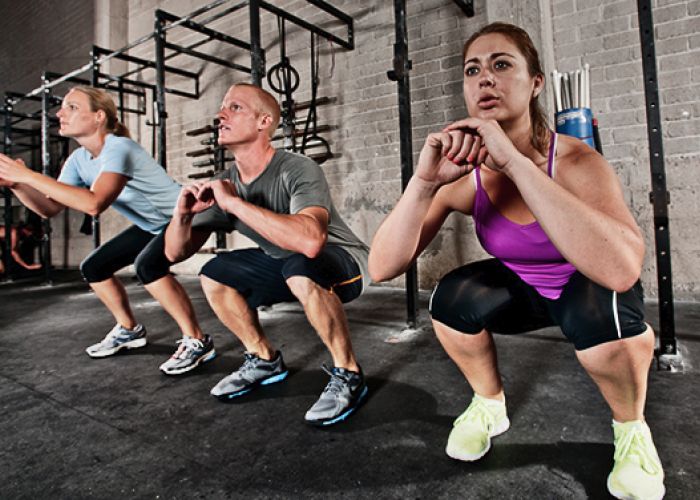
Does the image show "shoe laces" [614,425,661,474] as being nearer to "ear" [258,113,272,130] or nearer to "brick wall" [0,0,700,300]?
"ear" [258,113,272,130]

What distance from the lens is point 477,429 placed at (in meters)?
1.02

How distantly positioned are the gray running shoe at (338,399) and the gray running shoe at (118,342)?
4.01 feet

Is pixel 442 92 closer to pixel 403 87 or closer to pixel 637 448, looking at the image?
pixel 403 87

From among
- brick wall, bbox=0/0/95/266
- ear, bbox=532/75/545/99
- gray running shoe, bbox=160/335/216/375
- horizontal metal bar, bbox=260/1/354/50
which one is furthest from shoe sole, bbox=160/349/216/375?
brick wall, bbox=0/0/95/266

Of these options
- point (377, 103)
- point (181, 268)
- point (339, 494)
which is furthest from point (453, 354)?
point (181, 268)

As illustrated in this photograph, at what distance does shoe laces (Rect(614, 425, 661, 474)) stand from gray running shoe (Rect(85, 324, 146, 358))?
1.99m

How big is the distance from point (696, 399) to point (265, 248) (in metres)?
1.45

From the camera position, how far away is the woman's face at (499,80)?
95 centimetres

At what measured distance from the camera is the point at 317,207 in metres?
1.36

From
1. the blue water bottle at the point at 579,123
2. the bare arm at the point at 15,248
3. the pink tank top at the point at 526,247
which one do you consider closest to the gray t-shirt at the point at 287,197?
the pink tank top at the point at 526,247

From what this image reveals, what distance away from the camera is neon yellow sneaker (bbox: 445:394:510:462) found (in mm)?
977

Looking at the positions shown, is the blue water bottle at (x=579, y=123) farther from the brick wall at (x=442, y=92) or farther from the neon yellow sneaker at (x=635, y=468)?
the neon yellow sneaker at (x=635, y=468)

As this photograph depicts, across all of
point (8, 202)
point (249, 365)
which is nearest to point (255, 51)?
point (249, 365)

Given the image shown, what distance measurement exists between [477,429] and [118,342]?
173cm
